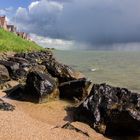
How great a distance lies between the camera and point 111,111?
54.3 feet

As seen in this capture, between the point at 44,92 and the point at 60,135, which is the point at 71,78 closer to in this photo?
the point at 44,92

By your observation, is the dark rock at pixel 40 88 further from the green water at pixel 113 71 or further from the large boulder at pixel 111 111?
the green water at pixel 113 71

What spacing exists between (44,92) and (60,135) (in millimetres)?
6927

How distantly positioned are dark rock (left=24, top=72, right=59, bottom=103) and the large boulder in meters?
3.30

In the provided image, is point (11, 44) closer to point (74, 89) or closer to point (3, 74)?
point (3, 74)

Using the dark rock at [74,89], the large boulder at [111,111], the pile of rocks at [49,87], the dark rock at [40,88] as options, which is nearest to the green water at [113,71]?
the pile of rocks at [49,87]

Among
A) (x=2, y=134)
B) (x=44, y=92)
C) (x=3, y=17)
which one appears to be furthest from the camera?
(x=3, y=17)

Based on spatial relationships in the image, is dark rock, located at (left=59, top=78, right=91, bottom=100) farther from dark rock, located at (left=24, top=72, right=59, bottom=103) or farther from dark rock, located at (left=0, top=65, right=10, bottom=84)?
dark rock, located at (left=0, top=65, right=10, bottom=84)

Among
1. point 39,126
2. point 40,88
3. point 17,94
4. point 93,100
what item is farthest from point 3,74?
point 39,126

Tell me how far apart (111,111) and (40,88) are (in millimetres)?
5312

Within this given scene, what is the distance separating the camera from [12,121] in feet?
48.0

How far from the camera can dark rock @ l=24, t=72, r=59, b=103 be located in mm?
20625

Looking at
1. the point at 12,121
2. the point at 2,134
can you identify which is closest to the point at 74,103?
the point at 12,121

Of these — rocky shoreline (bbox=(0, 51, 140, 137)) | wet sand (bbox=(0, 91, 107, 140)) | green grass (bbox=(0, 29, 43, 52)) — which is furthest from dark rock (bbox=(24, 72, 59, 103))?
green grass (bbox=(0, 29, 43, 52))
